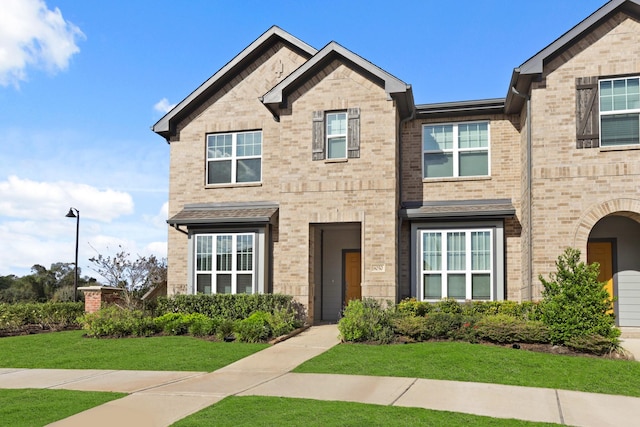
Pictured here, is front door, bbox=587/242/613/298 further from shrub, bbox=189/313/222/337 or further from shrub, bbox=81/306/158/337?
shrub, bbox=81/306/158/337

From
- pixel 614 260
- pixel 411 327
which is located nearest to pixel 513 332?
pixel 411 327

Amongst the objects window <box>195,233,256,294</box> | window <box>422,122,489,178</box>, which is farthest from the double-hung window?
window <box>195,233,256,294</box>

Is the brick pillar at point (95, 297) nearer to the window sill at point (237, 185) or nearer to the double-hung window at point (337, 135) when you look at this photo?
the window sill at point (237, 185)

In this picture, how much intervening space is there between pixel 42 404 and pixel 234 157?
37.5ft

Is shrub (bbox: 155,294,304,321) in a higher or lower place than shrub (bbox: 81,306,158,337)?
higher

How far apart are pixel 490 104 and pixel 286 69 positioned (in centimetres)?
651

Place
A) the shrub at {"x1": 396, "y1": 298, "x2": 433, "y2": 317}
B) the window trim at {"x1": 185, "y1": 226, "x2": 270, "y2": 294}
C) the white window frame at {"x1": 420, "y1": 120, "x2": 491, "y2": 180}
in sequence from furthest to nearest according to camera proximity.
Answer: the window trim at {"x1": 185, "y1": 226, "x2": 270, "y2": 294} < the white window frame at {"x1": 420, "y1": 120, "x2": 491, "y2": 180} < the shrub at {"x1": 396, "y1": 298, "x2": 433, "y2": 317}

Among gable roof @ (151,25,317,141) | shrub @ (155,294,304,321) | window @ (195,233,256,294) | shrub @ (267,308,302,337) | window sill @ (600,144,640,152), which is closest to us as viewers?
shrub @ (267,308,302,337)

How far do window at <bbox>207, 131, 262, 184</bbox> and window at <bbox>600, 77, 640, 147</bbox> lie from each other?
989cm

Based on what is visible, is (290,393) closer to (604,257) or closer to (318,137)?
(318,137)

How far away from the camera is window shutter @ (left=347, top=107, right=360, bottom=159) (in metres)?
17.2

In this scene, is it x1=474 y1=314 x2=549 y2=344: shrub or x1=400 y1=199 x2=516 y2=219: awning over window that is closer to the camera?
x1=474 y1=314 x2=549 y2=344: shrub

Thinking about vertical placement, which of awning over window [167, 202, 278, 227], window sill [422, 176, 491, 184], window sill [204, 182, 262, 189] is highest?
window sill [422, 176, 491, 184]

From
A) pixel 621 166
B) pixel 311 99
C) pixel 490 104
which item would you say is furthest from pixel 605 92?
pixel 311 99
